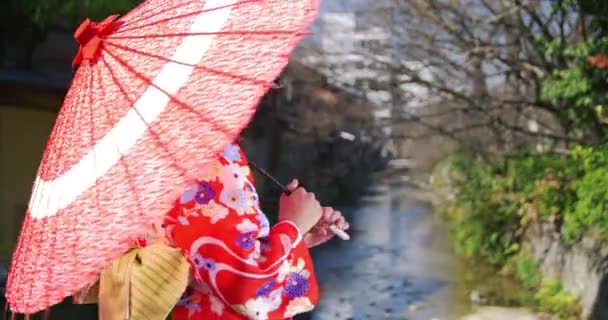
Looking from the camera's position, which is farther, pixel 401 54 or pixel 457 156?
pixel 457 156

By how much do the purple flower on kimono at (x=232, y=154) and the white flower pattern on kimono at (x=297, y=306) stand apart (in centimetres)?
33

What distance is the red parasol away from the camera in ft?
5.50

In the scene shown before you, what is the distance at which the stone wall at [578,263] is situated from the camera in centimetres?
660

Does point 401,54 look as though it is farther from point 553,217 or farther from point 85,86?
point 85,86

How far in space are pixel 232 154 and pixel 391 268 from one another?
28.2ft

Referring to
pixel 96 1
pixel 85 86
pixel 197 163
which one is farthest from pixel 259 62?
pixel 96 1

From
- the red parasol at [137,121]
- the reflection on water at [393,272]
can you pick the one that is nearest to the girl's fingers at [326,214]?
the red parasol at [137,121]

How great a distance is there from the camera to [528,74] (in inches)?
351

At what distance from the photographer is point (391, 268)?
10328 mm

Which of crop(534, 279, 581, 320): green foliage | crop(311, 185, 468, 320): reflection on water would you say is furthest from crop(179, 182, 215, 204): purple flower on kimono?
crop(534, 279, 581, 320): green foliage

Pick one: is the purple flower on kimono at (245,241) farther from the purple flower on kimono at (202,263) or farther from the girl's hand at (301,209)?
the girl's hand at (301,209)

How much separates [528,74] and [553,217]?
161 cm

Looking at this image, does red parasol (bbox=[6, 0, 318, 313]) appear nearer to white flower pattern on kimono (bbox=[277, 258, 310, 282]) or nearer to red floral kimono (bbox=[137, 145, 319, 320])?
red floral kimono (bbox=[137, 145, 319, 320])

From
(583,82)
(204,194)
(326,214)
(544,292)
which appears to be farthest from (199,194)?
(544,292)
